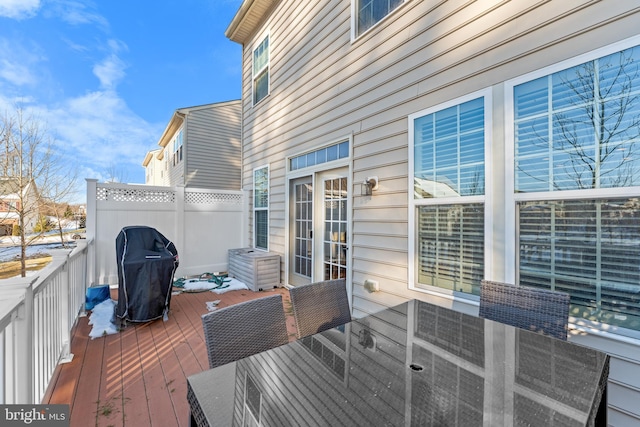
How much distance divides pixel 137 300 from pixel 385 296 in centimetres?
291

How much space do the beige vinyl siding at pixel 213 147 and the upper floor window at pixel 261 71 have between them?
458cm

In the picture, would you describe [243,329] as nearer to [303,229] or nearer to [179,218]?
[303,229]

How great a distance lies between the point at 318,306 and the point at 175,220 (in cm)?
487

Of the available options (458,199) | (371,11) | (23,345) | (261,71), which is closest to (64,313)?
(23,345)

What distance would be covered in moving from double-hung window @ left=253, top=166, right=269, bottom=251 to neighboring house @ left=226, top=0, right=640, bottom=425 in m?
1.72

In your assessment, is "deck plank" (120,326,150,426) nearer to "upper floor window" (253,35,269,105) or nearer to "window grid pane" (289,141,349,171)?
"window grid pane" (289,141,349,171)

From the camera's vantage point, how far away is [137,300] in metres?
3.41

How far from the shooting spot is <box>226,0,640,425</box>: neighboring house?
1.63m

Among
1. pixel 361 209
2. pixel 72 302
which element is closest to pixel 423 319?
pixel 361 209

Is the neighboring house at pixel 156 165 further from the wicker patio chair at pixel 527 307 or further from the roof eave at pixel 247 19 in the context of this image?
the wicker patio chair at pixel 527 307

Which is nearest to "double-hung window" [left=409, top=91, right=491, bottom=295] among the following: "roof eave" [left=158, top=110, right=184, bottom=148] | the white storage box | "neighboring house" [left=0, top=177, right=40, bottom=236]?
the white storage box

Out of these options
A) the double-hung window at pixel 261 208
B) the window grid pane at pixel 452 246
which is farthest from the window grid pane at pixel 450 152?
the double-hung window at pixel 261 208

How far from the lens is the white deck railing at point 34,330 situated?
142 centimetres

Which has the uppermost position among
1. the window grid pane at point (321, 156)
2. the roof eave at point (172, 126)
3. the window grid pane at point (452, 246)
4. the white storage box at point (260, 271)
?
the roof eave at point (172, 126)
